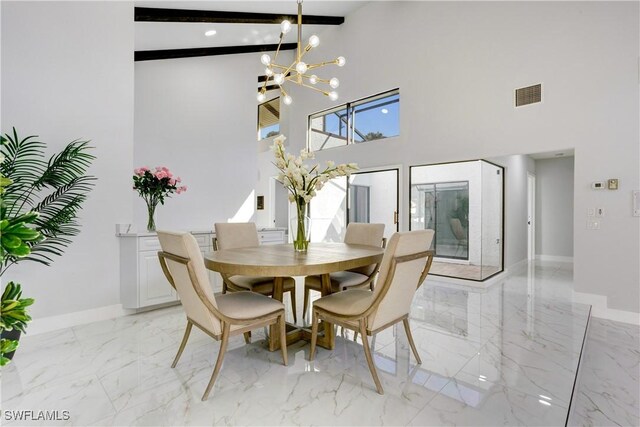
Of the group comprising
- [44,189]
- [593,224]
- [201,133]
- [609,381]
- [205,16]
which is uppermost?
[205,16]

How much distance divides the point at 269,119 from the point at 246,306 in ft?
23.3

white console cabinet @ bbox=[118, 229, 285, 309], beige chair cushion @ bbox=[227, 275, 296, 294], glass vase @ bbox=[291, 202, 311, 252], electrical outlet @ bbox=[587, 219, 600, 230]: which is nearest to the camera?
glass vase @ bbox=[291, 202, 311, 252]

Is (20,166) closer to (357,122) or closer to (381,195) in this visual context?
(357,122)

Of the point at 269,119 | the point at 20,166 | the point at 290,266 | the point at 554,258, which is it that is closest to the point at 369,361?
the point at 290,266

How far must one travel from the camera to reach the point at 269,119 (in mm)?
8297

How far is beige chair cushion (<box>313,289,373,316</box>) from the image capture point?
196 centimetres

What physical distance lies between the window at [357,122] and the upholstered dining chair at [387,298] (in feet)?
12.1

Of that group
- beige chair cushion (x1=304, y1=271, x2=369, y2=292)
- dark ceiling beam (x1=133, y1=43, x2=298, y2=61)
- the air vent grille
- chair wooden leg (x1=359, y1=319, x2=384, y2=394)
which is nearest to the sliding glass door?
the air vent grille

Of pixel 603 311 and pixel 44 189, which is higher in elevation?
pixel 44 189

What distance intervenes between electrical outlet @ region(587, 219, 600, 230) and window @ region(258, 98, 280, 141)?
6.37 metres

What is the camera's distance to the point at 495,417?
1.67 meters

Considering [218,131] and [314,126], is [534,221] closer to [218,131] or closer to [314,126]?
[314,126]

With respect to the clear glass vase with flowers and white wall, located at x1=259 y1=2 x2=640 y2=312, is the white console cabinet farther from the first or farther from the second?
white wall, located at x1=259 y1=2 x2=640 y2=312

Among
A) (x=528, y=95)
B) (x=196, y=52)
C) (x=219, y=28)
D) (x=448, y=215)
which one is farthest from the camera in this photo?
(x=448, y=215)
